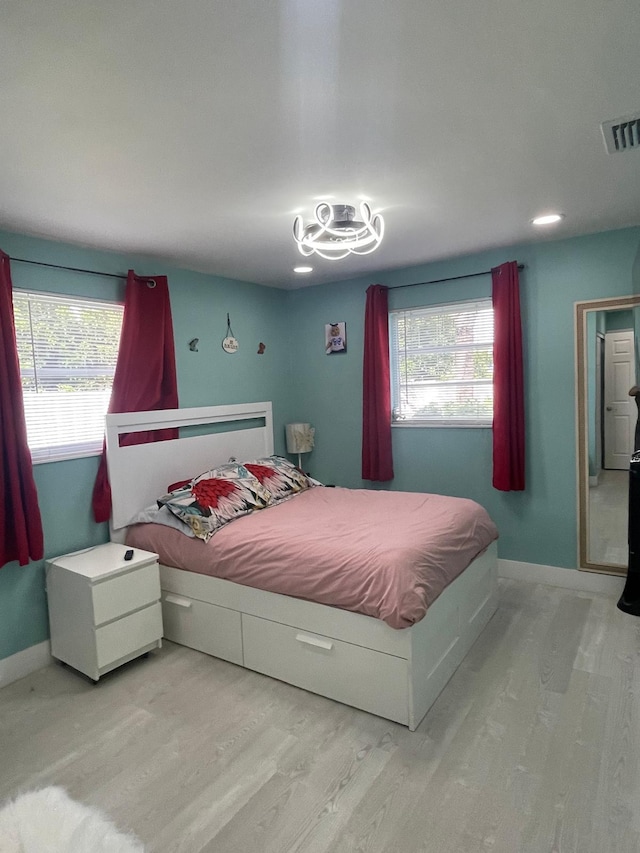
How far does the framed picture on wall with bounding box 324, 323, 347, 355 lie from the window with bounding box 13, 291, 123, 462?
1.87 m

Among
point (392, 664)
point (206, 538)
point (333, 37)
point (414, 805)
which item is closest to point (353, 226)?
point (333, 37)

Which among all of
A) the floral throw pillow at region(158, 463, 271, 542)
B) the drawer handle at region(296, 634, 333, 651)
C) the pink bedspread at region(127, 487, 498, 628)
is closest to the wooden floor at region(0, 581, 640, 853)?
the drawer handle at region(296, 634, 333, 651)

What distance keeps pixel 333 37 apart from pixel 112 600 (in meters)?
2.60

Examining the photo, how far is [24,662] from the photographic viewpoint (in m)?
2.79

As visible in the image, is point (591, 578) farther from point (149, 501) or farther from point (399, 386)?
point (149, 501)

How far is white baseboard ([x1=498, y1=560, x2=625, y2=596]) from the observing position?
3482 mm

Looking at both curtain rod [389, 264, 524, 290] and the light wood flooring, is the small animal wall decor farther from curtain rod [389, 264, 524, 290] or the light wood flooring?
the light wood flooring

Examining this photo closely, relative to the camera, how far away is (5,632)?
107 inches

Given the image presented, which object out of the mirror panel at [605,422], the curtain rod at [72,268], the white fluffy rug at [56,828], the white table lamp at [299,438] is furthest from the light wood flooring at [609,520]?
the curtain rod at [72,268]

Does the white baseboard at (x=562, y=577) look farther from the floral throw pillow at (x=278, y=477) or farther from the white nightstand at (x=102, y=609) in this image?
the white nightstand at (x=102, y=609)

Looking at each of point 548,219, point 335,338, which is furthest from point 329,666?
point 335,338

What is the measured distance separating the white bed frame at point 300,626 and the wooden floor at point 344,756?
94 mm

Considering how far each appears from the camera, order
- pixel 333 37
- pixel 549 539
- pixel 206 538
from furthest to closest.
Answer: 1. pixel 549 539
2. pixel 206 538
3. pixel 333 37

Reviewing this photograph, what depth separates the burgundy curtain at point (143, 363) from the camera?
10.5 feet
